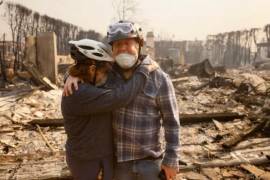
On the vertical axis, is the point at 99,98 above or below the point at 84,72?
below

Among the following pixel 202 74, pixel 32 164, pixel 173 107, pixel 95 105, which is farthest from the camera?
pixel 202 74

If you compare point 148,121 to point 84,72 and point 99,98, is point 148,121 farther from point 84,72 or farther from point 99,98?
point 84,72

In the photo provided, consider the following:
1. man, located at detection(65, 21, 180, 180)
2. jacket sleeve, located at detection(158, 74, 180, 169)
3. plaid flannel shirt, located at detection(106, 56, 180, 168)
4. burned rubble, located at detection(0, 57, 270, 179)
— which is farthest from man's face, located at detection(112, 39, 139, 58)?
burned rubble, located at detection(0, 57, 270, 179)

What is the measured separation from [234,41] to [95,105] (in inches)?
1797

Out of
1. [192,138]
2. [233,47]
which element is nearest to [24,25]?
[192,138]

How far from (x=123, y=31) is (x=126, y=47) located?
117 mm

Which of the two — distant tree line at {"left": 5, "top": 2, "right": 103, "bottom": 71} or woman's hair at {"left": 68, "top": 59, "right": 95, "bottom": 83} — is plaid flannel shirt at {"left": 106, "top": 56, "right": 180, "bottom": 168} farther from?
distant tree line at {"left": 5, "top": 2, "right": 103, "bottom": 71}

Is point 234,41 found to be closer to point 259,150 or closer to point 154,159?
point 259,150

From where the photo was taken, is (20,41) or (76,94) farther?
(20,41)

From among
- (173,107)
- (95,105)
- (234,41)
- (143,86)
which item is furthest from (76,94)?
(234,41)

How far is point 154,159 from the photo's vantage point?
7.84 feet

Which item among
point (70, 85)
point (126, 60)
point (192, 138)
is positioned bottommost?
point (192, 138)

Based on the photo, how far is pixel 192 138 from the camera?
22.0 feet

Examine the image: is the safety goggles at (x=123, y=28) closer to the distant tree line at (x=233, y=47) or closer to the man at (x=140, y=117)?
the man at (x=140, y=117)
